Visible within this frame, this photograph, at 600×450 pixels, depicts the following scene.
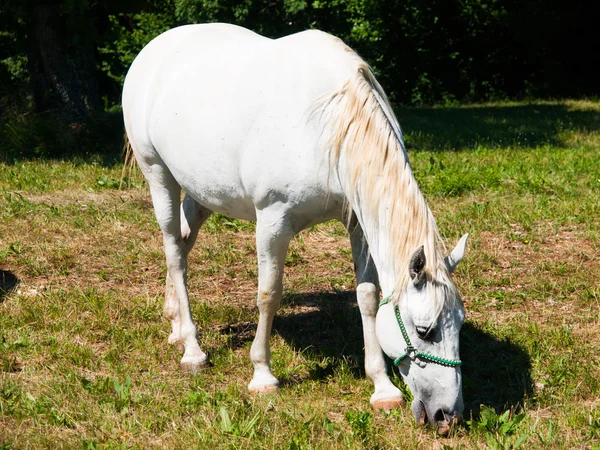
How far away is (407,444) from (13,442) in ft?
5.91

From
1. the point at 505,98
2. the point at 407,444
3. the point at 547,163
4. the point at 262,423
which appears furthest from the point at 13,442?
the point at 505,98

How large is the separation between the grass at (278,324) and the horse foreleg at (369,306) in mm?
145

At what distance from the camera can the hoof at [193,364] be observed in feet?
14.3

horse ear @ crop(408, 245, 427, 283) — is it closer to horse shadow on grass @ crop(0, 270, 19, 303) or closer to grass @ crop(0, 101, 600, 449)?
grass @ crop(0, 101, 600, 449)

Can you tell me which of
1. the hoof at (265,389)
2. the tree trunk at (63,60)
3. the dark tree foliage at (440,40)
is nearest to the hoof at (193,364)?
the hoof at (265,389)

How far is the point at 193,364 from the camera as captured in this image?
14.3ft

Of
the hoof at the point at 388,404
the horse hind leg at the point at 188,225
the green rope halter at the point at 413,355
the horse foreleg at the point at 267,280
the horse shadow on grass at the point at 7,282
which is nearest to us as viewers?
the green rope halter at the point at 413,355

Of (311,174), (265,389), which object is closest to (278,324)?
(265,389)

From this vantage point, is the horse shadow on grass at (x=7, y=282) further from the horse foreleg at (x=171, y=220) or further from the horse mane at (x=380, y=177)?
the horse mane at (x=380, y=177)

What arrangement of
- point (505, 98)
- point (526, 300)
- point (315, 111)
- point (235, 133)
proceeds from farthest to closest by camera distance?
point (505, 98), point (526, 300), point (235, 133), point (315, 111)

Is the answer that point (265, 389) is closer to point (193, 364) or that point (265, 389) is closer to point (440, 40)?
point (193, 364)

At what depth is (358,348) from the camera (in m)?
4.63

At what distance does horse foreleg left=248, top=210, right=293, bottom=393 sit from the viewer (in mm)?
3885

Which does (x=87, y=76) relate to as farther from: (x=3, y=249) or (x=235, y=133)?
(x=235, y=133)
